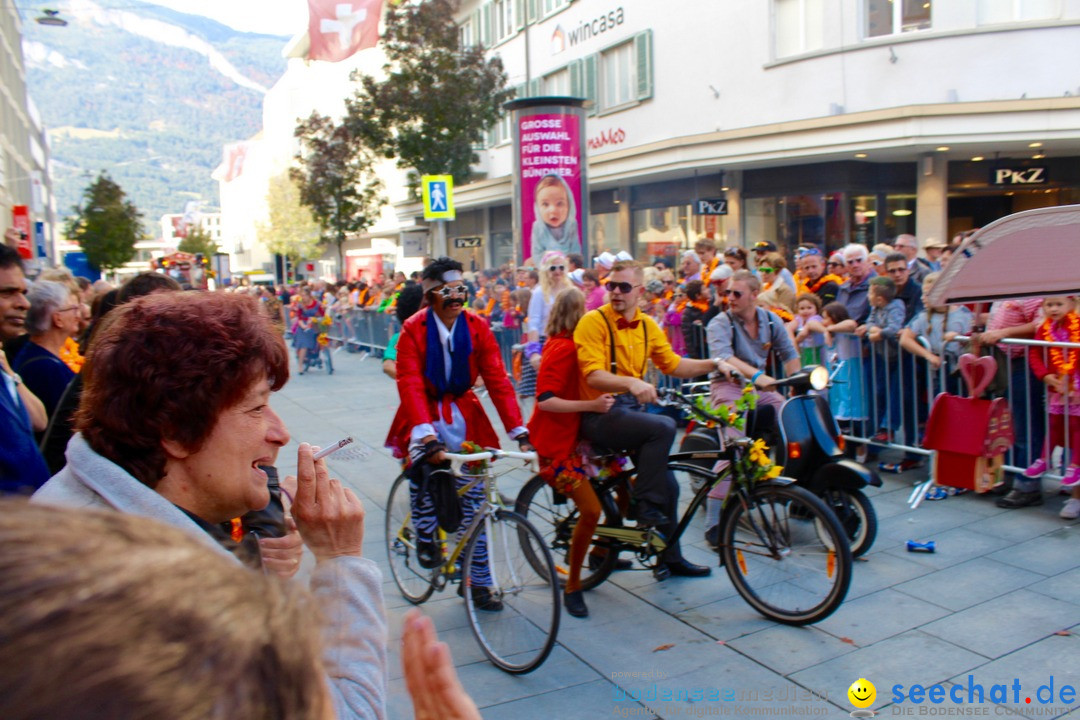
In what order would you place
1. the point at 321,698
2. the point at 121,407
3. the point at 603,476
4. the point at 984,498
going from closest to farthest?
the point at 321,698 → the point at 121,407 → the point at 603,476 → the point at 984,498

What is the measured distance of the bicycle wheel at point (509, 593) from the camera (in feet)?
14.4

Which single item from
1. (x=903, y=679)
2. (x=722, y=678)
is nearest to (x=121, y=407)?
(x=722, y=678)

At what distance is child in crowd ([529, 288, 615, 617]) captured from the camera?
16.6ft

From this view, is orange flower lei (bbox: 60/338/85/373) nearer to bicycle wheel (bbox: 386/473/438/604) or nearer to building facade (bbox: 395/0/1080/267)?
bicycle wheel (bbox: 386/473/438/604)

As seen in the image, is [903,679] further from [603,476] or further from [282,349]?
[282,349]

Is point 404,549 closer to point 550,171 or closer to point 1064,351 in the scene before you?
point 1064,351

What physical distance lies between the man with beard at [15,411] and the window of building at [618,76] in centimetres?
2129

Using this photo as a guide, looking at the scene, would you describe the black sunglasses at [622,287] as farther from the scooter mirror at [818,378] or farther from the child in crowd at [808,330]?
the child in crowd at [808,330]

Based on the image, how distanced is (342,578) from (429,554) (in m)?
3.51

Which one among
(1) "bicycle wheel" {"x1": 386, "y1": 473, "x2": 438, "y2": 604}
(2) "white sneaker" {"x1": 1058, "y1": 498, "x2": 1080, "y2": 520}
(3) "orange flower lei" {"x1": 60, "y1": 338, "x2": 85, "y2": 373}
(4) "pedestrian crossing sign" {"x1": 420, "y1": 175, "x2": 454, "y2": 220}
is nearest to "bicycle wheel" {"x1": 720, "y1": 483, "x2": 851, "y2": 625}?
(1) "bicycle wheel" {"x1": 386, "y1": 473, "x2": 438, "y2": 604}

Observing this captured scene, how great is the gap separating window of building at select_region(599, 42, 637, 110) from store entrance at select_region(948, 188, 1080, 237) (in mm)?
→ 9089

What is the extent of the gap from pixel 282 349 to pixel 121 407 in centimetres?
39

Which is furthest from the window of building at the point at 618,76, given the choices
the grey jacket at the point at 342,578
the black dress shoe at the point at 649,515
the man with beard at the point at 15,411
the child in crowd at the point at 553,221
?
the grey jacket at the point at 342,578

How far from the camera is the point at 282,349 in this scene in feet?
6.67
